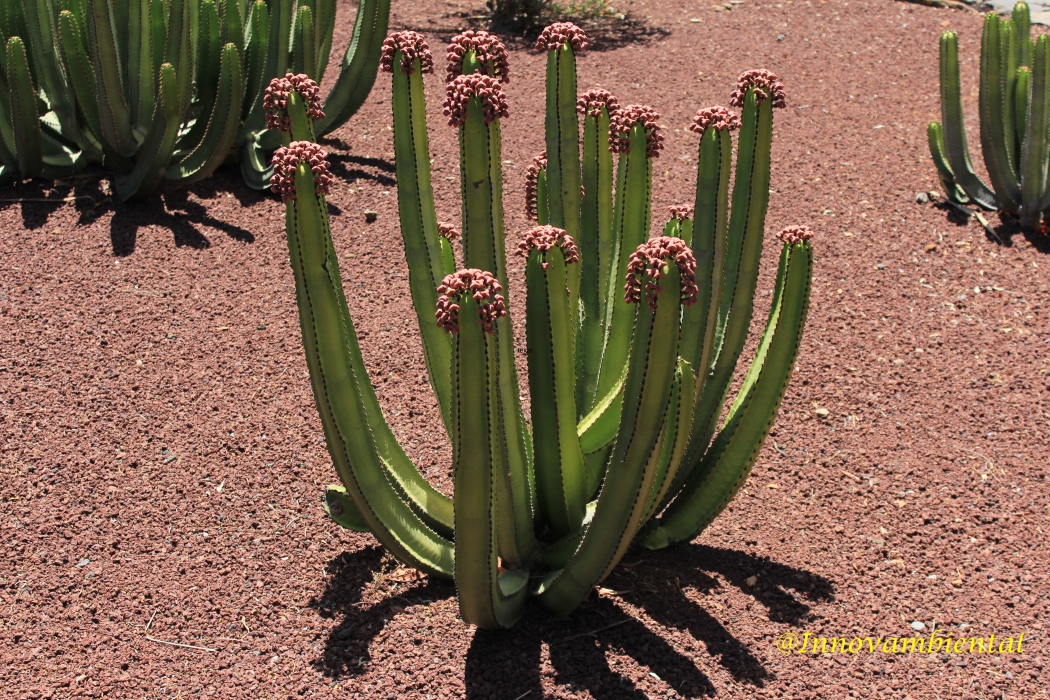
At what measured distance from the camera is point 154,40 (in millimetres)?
5664

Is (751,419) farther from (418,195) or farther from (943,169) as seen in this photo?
(943,169)

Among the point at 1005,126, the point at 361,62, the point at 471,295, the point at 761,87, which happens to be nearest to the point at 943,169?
the point at 1005,126

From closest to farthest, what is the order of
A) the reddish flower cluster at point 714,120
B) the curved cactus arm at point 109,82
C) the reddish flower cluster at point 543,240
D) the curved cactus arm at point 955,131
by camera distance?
the reddish flower cluster at point 543,240, the reddish flower cluster at point 714,120, the curved cactus arm at point 109,82, the curved cactus arm at point 955,131

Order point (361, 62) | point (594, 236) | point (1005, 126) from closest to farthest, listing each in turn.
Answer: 1. point (594, 236)
2. point (1005, 126)
3. point (361, 62)

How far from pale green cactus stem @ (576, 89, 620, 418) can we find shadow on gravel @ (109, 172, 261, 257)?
2.55 meters

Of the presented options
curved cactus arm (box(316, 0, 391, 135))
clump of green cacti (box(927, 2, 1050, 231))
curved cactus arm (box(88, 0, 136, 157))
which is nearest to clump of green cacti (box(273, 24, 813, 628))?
curved cactus arm (box(88, 0, 136, 157))

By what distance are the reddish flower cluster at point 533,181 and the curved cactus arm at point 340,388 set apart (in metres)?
0.75

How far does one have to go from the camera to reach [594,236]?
10.8 feet

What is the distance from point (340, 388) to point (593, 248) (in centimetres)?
102

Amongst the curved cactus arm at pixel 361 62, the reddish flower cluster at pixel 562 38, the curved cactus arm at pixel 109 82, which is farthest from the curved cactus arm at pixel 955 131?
the curved cactus arm at pixel 109 82

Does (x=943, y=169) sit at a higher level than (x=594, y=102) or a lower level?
lower

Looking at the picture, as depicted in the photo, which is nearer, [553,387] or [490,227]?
[490,227]

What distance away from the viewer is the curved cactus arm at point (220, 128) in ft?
18.1

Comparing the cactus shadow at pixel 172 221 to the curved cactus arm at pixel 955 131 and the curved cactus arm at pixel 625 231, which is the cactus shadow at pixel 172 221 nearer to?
Answer: the curved cactus arm at pixel 625 231
